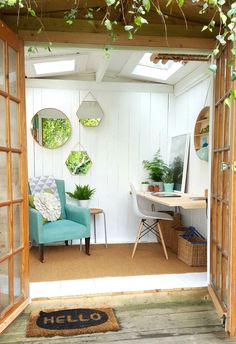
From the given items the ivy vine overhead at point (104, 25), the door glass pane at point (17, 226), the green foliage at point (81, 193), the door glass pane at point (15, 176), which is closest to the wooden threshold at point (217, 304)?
the door glass pane at point (17, 226)

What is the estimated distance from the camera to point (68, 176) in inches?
179

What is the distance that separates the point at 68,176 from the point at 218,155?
8.16 ft

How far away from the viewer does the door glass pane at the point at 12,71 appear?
233cm

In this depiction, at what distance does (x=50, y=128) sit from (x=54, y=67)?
2.67 ft

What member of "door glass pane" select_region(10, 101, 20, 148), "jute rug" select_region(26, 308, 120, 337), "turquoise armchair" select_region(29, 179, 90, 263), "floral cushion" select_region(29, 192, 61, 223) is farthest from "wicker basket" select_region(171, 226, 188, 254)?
"door glass pane" select_region(10, 101, 20, 148)

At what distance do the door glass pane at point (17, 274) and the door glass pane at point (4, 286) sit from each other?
117 millimetres

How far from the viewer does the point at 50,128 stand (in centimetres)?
443

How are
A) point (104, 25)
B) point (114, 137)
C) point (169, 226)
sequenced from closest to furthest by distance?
1. point (104, 25)
2. point (169, 226)
3. point (114, 137)

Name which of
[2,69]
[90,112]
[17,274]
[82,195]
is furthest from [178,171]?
[2,69]

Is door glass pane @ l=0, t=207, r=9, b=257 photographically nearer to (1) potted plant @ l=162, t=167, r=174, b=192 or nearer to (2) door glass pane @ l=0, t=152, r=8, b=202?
(2) door glass pane @ l=0, t=152, r=8, b=202

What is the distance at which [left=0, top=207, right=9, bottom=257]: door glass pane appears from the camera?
7.28 feet

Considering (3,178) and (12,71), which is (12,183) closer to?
(3,178)

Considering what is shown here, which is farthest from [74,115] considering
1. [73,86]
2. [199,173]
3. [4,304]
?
[4,304]

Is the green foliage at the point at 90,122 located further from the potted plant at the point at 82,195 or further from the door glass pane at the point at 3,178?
the door glass pane at the point at 3,178
